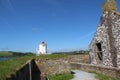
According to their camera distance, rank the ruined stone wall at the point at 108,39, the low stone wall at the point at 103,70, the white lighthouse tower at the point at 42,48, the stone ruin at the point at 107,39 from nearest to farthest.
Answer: the low stone wall at the point at 103,70 < the ruined stone wall at the point at 108,39 < the stone ruin at the point at 107,39 < the white lighthouse tower at the point at 42,48

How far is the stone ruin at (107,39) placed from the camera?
19609 millimetres

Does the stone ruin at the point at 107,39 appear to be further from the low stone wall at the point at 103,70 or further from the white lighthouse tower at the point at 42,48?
the white lighthouse tower at the point at 42,48

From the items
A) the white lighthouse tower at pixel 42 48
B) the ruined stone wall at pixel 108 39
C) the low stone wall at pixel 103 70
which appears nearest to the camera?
the low stone wall at pixel 103 70

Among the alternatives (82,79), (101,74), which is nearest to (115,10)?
(101,74)

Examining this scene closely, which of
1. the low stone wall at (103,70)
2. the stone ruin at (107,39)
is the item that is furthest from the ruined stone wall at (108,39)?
the low stone wall at (103,70)

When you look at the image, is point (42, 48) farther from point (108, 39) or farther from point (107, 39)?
point (108, 39)

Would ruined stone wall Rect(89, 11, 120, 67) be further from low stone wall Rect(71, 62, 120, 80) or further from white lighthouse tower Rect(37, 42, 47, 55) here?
white lighthouse tower Rect(37, 42, 47, 55)

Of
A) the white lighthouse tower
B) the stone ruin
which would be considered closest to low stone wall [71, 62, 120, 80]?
the stone ruin

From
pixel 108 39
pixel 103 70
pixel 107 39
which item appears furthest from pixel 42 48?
pixel 103 70

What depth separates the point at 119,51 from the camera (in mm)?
19172

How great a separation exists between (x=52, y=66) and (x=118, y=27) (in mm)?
7695

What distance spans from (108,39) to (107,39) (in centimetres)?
18

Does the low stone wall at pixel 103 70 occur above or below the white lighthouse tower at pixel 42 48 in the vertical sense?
below

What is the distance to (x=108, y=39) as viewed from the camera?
20.8 metres
